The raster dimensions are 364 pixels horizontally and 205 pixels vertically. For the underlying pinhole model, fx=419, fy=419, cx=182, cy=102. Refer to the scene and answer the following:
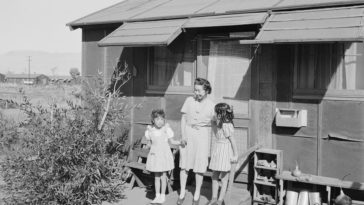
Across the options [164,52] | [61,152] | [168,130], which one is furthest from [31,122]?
[164,52]

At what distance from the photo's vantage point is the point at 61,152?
6.82 meters

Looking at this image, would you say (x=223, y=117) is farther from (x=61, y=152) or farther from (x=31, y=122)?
(x=31, y=122)

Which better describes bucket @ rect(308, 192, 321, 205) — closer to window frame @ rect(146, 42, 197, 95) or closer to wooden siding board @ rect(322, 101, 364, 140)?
wooden siding board @ rect(322, 101, 364, 140)

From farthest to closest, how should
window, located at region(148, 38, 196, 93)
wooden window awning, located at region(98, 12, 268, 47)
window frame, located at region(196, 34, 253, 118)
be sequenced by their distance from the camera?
window, located at region(148, 38, 196, 93) < window frame, located at region(196, 34, 253, 118) < wooden window awning, located at region(98, 12, 268, 47)

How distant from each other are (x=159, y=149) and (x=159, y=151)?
33 millimetres

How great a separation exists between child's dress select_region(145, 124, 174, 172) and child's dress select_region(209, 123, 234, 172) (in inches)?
33.5

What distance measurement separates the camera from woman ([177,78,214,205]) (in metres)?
6.53

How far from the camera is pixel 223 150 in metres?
6.38

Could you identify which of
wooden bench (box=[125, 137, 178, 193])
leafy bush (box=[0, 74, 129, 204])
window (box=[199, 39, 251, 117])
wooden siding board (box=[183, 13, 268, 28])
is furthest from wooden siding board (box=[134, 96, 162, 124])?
wooden siding board (box=[183, 13, 268, 28])

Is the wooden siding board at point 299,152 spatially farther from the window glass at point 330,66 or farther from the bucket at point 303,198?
the window glass at point 330,66

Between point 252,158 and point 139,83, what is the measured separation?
2.96 meters

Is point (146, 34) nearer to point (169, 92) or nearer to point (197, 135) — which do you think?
point (169, 92)

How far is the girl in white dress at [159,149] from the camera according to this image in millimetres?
6824

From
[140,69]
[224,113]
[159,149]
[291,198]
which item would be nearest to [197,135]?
[224,113]
